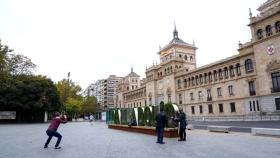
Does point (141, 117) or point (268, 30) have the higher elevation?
point (268, 30)

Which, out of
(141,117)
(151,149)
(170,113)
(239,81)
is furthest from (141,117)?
(239,81)

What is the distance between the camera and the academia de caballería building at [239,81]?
1324 inches

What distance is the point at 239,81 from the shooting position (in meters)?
40.2

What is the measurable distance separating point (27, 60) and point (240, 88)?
3849cm

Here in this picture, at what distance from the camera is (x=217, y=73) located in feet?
148

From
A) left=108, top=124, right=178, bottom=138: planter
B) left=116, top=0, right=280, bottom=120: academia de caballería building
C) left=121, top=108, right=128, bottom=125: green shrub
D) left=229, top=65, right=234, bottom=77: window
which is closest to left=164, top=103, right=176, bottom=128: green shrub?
left=108, top=124, right=178, bottom=138: planter

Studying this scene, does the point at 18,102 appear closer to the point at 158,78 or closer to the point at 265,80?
the point at 158,78

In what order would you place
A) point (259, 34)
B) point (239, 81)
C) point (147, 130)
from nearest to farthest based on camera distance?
point (147, 130) → point (259, 34) → point (239, 81)

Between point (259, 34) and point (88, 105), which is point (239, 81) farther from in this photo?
point (88, 105)

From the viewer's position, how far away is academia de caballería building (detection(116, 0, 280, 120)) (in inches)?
1324

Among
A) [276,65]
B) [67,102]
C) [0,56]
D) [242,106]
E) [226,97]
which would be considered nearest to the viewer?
[0,56]

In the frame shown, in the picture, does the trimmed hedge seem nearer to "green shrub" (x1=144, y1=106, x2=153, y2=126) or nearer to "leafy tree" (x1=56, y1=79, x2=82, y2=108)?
"green shrub" (x1=144, y1=106, x2=153, y2=126)

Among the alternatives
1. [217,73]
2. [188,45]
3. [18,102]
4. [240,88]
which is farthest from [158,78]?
[18,102]

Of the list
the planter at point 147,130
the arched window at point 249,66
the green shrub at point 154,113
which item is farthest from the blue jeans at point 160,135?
the arched window at point 249,66
